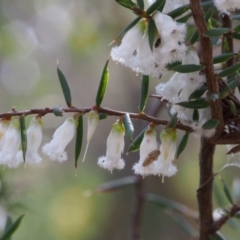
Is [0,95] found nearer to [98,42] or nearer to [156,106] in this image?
[98,42]

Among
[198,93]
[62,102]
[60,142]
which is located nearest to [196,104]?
[198,93]

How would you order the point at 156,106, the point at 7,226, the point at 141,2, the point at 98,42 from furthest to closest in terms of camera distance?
1. the point at 98,42
2. the point at 156,106
3. the point at 7,226
4. the point at 141,2

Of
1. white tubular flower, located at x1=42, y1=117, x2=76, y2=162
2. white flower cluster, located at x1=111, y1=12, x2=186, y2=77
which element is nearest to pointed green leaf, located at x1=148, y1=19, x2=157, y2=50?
white flower cluster, located at x1=111, y1=12, x2=186, y2=77

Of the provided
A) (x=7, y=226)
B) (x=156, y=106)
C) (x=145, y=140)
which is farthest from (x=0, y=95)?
(x=145, y=140)

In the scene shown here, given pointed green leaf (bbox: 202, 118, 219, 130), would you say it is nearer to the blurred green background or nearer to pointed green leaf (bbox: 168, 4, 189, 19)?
pointed green leaf (bbox: 168, 4, 189, 19)

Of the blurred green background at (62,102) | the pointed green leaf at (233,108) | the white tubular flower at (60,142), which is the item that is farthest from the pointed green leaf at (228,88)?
the blurred green background at (62,102)

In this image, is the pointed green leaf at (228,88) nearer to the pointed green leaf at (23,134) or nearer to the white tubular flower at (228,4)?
the white tubular flower at (228,4)

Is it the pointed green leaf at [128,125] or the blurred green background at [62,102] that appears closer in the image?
the pointed green leaf at [128,125]
